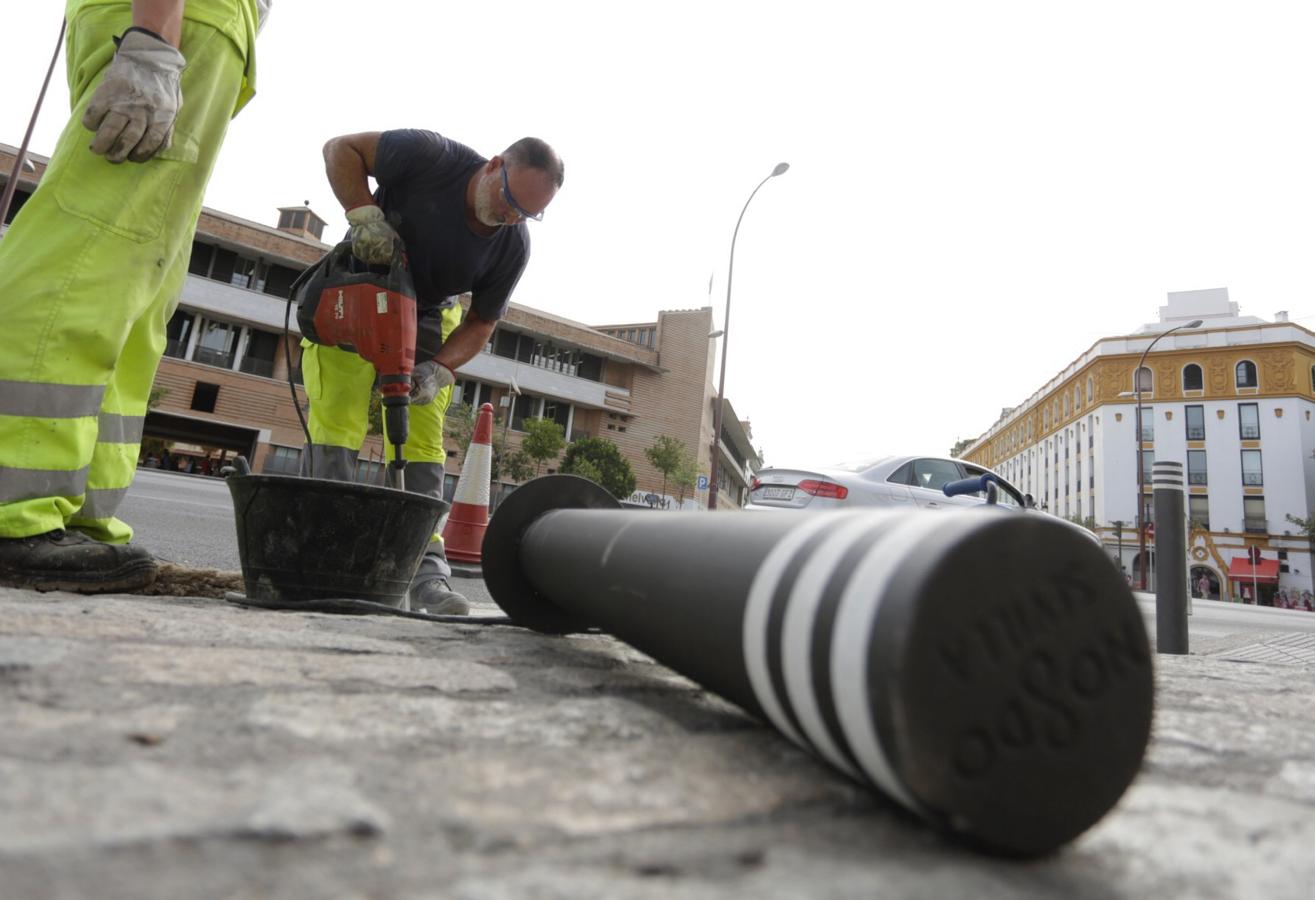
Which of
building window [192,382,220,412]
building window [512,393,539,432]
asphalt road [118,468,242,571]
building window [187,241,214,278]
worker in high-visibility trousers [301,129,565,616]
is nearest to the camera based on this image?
worker in high-visibility trousers [301,129,565,616]

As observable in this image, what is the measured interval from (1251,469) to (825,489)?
131 feet

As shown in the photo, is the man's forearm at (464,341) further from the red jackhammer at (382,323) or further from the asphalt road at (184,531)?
the asphalt road at (184,531)

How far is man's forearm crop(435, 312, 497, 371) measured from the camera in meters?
3.13

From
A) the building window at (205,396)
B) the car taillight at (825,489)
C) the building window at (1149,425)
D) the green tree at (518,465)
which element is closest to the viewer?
the car taillight at (825,489)

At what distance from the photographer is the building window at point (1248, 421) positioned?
36.6 m

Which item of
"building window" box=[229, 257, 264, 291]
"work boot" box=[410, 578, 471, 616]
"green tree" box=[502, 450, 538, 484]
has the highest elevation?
"building window" box=[229, 257, 264, 291]

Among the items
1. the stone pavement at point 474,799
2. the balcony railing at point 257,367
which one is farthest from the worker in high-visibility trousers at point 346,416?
the balcony railing at point 257,367

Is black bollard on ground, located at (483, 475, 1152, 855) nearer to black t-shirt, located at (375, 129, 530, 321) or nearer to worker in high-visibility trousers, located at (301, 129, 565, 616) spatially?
worker in high-visibility trousers, located at (301, 129, 565, 616)

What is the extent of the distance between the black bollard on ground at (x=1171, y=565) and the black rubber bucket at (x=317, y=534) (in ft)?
11.7

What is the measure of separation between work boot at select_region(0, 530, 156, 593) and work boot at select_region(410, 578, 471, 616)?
2.93ft

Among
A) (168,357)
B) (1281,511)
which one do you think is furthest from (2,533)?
(1281,511)

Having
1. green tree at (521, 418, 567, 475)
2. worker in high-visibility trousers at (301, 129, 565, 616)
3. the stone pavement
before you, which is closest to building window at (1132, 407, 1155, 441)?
green tree at (521, 418, 567, 475)

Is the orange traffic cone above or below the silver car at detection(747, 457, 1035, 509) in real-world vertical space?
below

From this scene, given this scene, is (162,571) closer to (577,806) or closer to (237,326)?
(577,806)
